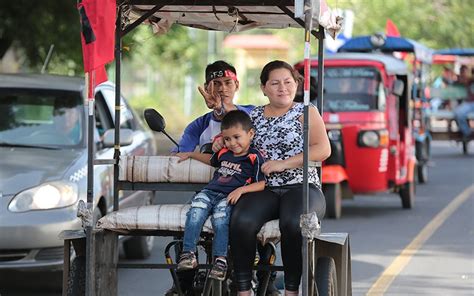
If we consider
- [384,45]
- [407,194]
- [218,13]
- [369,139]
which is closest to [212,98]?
[218,13]

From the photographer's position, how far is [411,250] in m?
12.5

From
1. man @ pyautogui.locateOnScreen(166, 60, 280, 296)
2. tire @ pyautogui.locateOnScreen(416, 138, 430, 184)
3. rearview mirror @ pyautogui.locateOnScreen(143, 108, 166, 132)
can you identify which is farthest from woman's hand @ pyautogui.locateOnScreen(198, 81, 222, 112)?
tire @ pyautogui.locateOnScreen(416, 138, 430, 184)

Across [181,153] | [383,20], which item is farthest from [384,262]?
[383,20]

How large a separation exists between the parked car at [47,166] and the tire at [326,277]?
3.01 m

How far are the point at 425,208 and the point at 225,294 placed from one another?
10.4 meters

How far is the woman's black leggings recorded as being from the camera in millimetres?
6441

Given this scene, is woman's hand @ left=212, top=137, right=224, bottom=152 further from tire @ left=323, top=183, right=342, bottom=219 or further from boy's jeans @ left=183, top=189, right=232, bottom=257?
tire @ left=323, top=183, right=342, bottom=219

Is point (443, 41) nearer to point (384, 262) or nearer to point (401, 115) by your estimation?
point (401, 115)

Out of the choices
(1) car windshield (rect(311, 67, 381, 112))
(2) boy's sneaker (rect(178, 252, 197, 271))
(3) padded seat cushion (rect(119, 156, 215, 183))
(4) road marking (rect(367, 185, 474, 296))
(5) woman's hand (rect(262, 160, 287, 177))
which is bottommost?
(4) road marking (rect(367, 185, 474, 296))

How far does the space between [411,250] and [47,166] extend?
4578 millimetres

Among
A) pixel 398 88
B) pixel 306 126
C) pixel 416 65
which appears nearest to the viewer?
pixel 306 126

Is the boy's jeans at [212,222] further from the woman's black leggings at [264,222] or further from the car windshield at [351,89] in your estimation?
the car windshield at [351,89]

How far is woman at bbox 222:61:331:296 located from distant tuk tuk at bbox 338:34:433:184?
13343 millimetres

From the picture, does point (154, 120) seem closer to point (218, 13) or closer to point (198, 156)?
point (198, 156)
